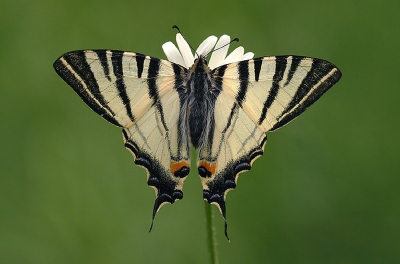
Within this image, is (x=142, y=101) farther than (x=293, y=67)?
Yes

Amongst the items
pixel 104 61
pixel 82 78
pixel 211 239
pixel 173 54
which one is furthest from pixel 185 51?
pixel 211 239

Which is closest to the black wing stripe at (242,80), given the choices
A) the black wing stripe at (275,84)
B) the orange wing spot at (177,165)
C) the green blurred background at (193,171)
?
the black wing stripe at (275,84)

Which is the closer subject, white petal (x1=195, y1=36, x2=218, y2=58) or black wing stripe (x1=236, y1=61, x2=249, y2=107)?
black wing stripe (x1=236, y1=61, x2=249, y2=107)

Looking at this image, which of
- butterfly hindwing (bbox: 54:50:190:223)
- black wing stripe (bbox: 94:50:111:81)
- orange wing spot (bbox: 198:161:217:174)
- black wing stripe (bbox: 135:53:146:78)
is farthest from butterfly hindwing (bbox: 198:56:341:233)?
black wing stripe (bbox: 94:50:111:81)

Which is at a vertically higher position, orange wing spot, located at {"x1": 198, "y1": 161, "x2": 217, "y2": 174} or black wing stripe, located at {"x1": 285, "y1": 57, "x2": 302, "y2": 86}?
black wing stripe, located at {"x1": 285, "y1": 57, "x2": 302, "y2": 86}

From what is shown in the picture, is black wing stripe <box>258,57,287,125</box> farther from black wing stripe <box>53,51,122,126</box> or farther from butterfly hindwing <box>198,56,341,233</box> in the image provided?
black wing stripe <box>53,51,122,126</box>

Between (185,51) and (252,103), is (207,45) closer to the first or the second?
(185,51)
